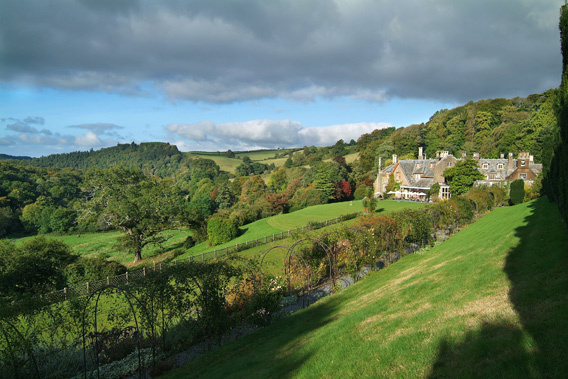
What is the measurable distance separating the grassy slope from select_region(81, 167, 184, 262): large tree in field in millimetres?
26859

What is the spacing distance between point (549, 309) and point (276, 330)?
7.65 meters

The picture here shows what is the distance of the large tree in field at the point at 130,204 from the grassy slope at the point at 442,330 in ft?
88.1

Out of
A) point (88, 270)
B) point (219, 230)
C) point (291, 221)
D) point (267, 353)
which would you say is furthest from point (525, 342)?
point (291, 221)

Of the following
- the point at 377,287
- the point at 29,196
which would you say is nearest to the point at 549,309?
the point at 377,287

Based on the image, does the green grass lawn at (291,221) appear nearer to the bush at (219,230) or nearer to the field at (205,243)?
the field at (205,243)

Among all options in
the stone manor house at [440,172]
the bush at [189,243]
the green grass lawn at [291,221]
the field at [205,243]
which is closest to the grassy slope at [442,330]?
the field at [205,243]

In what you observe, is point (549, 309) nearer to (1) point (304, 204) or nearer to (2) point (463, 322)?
(2) point (463, 322)

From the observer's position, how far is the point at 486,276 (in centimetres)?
820

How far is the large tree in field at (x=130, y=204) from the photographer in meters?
32.1

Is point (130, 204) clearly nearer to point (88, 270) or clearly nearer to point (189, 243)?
point (88, 270)

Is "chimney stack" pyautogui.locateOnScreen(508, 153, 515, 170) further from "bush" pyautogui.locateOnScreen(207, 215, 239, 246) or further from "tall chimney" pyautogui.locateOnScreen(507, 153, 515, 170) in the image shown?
"bush" pyautogui.locateOnScreen(207, 215, 239, 246)

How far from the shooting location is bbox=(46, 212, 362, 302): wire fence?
998 cm

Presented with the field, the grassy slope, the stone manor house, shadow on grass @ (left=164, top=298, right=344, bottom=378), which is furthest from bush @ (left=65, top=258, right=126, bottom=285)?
the stone manor house

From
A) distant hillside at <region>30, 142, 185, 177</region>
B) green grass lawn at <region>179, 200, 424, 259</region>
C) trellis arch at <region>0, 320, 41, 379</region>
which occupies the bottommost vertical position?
green grass lawn at <region>179, 200, 424, 259</region>
